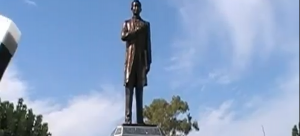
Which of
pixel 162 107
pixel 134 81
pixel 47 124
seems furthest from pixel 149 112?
pixel 134 81

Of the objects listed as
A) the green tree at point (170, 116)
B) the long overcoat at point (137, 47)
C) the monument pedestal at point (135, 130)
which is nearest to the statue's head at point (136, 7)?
the long overcoat at point (137, 47)

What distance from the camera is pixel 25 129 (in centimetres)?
2352

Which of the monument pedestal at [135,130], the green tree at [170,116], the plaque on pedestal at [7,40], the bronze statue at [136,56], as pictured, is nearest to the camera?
the monument pedestal at [135,130]

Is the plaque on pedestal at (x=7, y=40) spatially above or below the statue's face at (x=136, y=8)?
below

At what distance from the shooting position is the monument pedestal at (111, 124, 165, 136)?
812 cm

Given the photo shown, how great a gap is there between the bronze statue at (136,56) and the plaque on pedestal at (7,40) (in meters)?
1.84

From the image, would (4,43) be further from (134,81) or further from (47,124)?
(47,124)

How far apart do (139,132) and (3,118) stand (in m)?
16.6

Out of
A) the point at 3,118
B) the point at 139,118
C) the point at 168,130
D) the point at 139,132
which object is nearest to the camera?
the point at 139,132

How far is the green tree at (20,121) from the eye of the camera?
23328 mm

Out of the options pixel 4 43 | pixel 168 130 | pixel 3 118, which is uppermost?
pixel 3 118

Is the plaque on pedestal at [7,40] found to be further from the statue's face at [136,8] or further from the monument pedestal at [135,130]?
the monument pedestal at [135,130]

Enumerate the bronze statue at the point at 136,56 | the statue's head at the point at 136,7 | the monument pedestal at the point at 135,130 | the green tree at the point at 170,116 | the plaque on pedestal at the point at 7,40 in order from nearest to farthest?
the monument pedestal at the point at 135,130 → the plaque on pedestal at the point at 7,40 → the bronze statue at the point at 136,56 → the statue's head at the point at 136,7 → the green tree at the point at 170,116

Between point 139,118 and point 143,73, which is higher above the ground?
point 143,73
